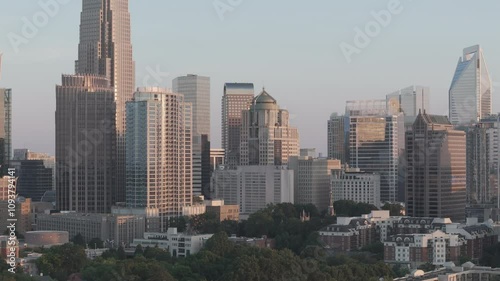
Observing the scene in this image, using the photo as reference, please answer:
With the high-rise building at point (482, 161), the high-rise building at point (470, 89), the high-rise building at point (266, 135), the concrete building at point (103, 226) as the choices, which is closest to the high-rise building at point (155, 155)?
the concrete building at point (103, 226)

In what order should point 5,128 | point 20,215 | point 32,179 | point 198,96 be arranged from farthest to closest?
point 198,96 < point 32,179 < point 5,128 < point 20,215

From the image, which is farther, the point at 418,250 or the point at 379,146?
the point at 379,146

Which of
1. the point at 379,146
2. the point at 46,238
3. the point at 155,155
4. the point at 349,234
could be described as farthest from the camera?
the point at 379,146

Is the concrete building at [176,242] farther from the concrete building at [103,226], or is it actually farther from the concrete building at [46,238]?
the concrete building at [46,238]

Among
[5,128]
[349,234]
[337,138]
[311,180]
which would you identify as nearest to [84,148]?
[5,128]

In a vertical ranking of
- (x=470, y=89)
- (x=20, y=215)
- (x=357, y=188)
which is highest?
(x=470, y=89)

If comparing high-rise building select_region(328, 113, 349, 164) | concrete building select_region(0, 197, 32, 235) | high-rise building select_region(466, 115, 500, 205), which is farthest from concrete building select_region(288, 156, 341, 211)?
concrete building select_region(0, 197, 32, 235)

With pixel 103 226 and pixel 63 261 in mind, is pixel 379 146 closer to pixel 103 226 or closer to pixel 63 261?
pixel 103 226

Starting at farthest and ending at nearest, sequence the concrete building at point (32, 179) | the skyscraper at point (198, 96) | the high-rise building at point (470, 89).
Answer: the high-rise building at point (470, 89), the skyscraper at point (198, 96), the concrete building at point (32, 179)
